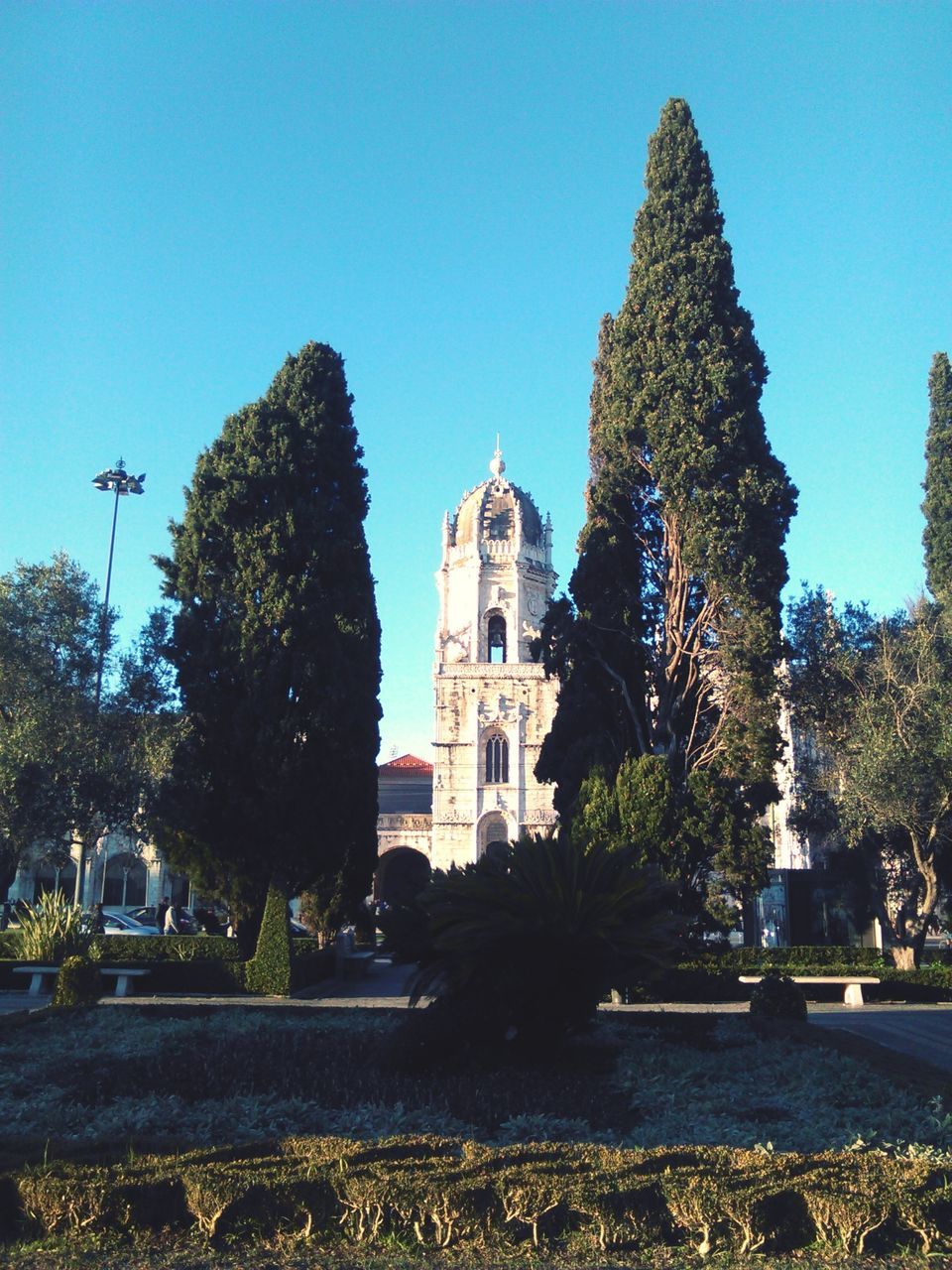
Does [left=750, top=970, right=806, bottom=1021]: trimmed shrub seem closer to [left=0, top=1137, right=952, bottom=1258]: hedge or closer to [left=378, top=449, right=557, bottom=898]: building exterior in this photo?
[left=0, top=1137, right=952, bottom=1258]: hedge

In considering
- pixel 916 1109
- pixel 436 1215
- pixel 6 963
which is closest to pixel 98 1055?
pixel 436 1215

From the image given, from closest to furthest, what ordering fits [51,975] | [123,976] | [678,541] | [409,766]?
1. [123,976]
2. [51,975]
3. [678,541]
4. [409,766]

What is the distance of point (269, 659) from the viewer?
2252cm

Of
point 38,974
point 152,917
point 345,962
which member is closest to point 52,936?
point 38,974

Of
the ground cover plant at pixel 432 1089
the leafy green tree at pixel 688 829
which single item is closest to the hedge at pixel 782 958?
the leafy green tree at pixel 688 829

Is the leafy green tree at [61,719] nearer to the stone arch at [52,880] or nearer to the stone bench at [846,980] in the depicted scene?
the stone bench at [846,980]

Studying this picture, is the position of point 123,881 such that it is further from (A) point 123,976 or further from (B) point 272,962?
(B) point 272,962

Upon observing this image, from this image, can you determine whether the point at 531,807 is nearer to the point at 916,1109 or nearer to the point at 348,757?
the point at 348,757

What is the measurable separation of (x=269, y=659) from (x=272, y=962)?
623cm

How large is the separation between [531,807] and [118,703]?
3283 cm

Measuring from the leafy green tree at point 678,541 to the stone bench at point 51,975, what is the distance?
362 inches

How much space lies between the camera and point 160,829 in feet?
77.6

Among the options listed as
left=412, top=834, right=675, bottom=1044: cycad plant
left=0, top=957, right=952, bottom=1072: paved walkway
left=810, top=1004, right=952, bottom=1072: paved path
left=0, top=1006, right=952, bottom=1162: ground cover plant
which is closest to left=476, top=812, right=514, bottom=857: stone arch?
left=0, top=957, right=952, bottom=1072: paved walkway

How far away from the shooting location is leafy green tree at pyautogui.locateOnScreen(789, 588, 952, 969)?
22266 mm
